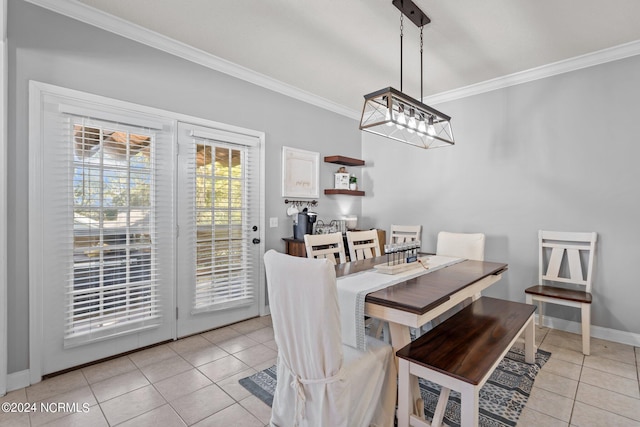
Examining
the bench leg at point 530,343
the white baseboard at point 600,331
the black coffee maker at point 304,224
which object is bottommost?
the white baseboard at point 600,331

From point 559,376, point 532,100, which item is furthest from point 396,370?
point 532,100

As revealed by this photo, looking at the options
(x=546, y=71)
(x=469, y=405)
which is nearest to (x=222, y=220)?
(x=469, y=405)

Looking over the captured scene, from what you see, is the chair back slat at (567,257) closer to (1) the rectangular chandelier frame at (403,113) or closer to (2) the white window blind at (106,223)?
(1) the rectangular chandelier frame at (403,113)

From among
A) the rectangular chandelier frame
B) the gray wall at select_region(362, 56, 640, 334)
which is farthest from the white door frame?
the gray wall at select_region(362, 56, 640, 334)

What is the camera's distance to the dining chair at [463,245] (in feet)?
10.5

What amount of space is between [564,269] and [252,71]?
3.99 metres

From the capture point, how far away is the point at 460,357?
5.48 feet

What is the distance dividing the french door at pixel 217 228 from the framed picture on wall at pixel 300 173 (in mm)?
412

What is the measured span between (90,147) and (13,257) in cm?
94

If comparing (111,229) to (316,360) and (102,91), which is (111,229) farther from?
(316,360)

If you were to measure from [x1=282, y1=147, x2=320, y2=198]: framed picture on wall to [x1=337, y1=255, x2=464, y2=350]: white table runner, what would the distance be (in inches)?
77.2

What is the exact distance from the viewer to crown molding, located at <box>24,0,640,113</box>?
7.88ft

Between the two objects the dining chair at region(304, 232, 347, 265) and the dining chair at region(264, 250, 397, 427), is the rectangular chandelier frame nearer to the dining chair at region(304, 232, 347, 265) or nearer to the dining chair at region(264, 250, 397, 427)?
the dining chair at region(304, 232, 347, 265)

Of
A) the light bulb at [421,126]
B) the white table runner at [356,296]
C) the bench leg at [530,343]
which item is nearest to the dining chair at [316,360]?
the white table runner at [356,296]
